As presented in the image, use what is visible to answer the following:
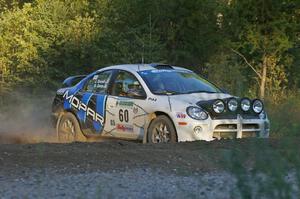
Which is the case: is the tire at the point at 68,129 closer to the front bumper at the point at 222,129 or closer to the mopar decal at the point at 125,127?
the mopar decal at the point at 125,127

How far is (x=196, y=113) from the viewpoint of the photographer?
11031 mm

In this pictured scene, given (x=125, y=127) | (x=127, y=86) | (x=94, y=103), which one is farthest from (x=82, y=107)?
(x=125, y=127)

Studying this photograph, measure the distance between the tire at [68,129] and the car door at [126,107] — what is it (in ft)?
2.51

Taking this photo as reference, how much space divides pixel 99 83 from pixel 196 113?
2.52 m

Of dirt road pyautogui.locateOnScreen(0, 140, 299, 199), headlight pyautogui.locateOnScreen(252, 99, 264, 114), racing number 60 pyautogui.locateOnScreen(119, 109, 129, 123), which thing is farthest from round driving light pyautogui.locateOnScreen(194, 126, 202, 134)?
racing number 60 pyautogui.locateOnScreen(119, 109, 129, 123)

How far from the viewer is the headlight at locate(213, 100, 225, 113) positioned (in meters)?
11.1

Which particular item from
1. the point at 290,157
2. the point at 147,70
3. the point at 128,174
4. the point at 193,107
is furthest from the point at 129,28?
the point at 290,157

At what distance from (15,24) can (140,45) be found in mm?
4329

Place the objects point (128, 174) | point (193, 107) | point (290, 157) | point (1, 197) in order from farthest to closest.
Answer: point (193, 107) < point (128, 174) < point (1, 197) < point (290, 157)

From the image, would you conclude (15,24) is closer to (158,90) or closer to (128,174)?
(158,90)

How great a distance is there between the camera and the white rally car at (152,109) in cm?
1106

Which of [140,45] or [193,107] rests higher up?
[140,45]

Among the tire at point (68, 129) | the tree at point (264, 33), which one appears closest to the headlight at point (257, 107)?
the tire at point (68, 129)

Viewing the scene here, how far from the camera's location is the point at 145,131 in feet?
37.9
